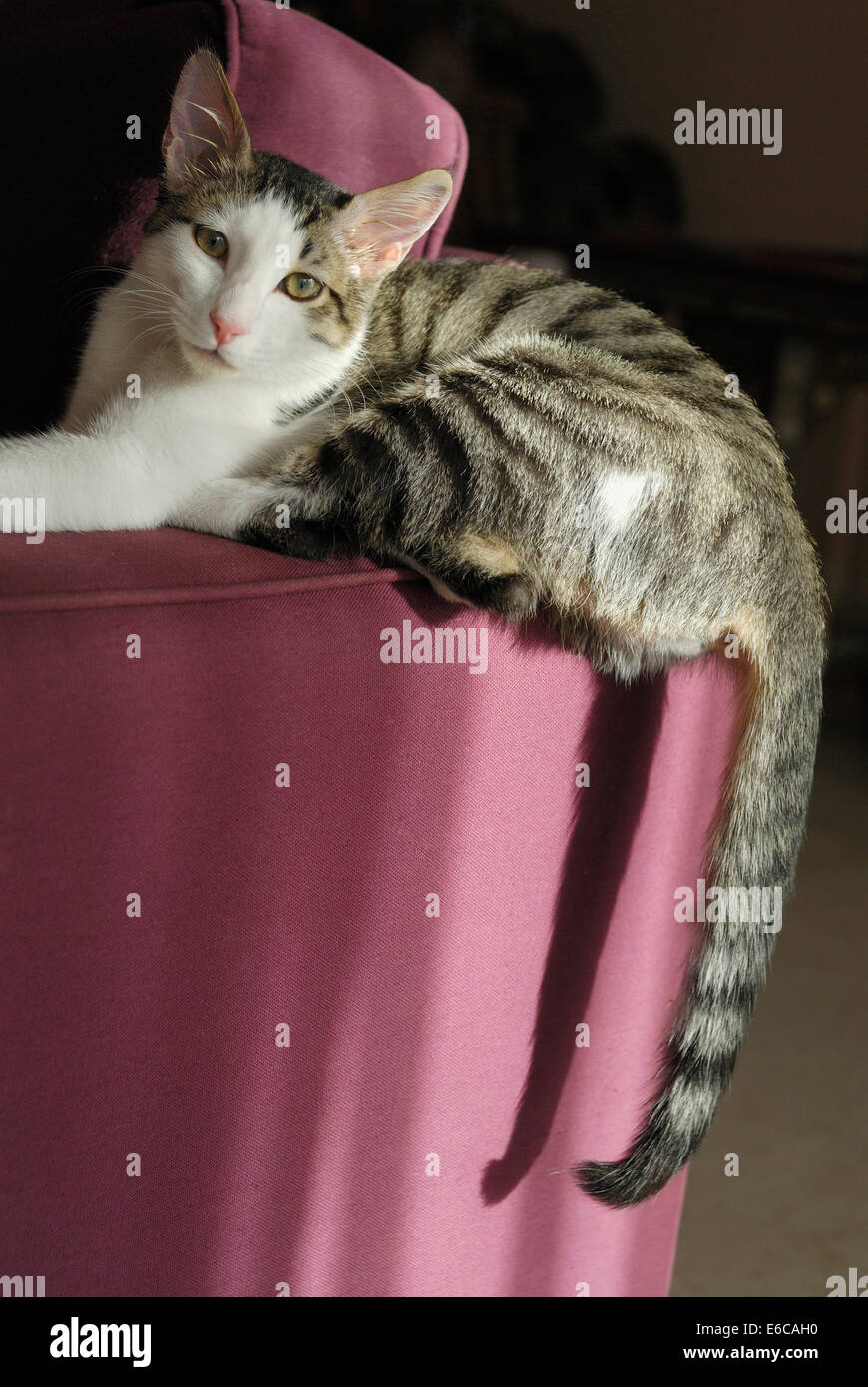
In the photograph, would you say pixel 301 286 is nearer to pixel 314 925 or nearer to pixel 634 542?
pixel 634 542

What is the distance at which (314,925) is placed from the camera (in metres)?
0.89

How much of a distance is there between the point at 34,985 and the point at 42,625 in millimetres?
230

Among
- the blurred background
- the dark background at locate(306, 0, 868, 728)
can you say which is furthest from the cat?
the dark background at locate(306, 0, 868, 728)

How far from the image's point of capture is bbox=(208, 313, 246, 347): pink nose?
3.35ft

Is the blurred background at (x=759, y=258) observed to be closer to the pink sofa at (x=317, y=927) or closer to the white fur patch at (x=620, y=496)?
the pink sofa at (x=317, y=927)

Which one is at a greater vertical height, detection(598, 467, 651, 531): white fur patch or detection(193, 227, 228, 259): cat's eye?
detection(193, 227, 228, 259): cat's eye

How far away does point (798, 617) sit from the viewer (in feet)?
3.35

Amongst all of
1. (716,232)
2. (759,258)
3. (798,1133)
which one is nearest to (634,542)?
(798,1133)

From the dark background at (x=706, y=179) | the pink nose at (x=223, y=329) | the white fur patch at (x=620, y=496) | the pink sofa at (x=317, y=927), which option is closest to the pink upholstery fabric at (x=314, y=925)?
the pink sofa at (x=317, y=927)

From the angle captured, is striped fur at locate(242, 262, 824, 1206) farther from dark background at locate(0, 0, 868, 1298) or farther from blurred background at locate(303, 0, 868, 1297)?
blurred background at locate(303, 0, 868, 1297)

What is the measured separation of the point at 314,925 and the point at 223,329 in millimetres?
503

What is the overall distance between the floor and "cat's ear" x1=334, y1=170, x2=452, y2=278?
3.92 feet

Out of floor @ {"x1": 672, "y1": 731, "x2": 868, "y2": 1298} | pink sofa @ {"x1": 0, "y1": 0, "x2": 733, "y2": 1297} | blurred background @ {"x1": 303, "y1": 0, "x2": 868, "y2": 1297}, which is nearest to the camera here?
pink sofa @ {"x1": 0, "y1": 0, "x2": 733, "y2": 1297}

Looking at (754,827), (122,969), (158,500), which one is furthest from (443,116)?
(122,969)
